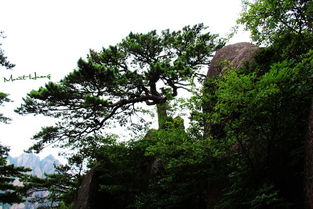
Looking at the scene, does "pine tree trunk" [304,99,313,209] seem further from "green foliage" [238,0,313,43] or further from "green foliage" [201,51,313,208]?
"green foliage" [238,0,313,43]

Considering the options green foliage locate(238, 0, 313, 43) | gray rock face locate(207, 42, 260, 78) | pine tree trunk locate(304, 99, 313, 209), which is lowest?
pine tree trunk locate(304, 99, 313, 209)

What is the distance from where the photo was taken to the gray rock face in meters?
6.87

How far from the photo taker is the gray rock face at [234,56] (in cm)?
687

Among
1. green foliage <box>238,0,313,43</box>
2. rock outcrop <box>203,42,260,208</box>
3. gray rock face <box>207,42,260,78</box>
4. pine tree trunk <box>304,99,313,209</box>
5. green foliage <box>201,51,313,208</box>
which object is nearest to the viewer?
pine tree trunk <box>304,99,313,209</box>

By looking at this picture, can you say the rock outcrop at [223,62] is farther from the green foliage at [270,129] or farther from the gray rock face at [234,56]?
the green foliage at [270,129]

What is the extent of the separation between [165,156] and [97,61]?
7.64 meters

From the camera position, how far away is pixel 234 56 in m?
7.66

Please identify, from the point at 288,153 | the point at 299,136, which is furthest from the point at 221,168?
the point at 299,136

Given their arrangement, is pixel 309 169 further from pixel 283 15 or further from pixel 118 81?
pixel 118 81

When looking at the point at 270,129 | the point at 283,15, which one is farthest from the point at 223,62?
the point at 270,129

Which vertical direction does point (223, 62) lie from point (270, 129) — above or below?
above

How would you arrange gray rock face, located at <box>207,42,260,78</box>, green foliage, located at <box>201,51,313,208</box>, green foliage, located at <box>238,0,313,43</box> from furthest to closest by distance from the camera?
gray rock face, located at <box>207,42,260,78</box> → green foliage, located at <box>238,0,313,43</box> → green foliage, located at <box>201,51,313,208</box>

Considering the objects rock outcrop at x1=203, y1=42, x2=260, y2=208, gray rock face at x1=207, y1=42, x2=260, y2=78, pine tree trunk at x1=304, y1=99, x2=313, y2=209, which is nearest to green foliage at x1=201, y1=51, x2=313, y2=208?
pine tree trunk at x1=304, y1=99, x2=313, y2=209

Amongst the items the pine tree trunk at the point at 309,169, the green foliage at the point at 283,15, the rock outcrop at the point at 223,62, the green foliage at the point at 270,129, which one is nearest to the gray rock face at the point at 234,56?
the rock outcrop at the point at 223,62
